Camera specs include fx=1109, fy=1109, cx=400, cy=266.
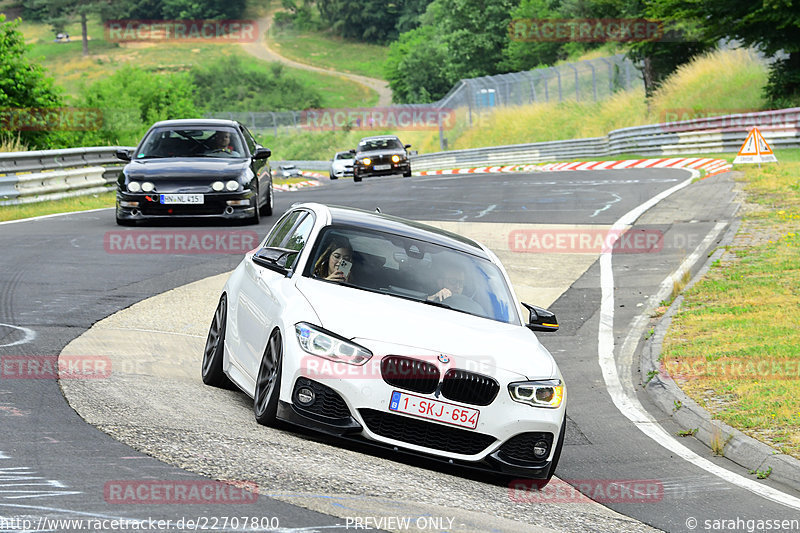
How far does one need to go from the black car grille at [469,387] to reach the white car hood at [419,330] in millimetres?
103

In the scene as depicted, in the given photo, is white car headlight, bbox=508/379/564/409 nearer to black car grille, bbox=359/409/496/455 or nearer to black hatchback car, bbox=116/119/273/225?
black car grille, bbox=359/409/496/455

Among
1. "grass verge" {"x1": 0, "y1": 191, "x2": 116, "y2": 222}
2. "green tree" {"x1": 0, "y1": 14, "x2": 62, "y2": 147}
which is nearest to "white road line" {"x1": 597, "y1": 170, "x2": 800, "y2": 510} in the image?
"grass verge" {"x1": 0, "y1": 191, "x2": 116, "y2": 222}

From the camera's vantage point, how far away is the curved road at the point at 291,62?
138 metres

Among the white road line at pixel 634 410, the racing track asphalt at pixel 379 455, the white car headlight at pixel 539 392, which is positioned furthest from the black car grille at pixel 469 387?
the white road line at pixel 634 410

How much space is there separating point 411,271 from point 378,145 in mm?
35069

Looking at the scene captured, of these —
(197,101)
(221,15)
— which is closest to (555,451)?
(197,101)

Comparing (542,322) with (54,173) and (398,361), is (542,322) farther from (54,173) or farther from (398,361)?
(54,173)

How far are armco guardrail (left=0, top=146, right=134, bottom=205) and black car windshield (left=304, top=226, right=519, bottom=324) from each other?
49.9 ft

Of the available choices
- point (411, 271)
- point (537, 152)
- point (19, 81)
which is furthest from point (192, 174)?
point (537, 152)

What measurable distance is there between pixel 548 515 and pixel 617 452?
7.03 feet

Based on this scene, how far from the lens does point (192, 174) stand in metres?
17.3

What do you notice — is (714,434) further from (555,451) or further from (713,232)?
(713,232)

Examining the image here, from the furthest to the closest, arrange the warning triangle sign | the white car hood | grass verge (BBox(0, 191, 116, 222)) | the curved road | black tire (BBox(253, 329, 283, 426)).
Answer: the curved road < the warning triangle sign < grass verge (BBox(0, 191, 116, 222)) < black tire (BBox(253, 329, 283, 426)) < the white car hood

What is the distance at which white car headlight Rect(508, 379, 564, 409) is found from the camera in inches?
265
